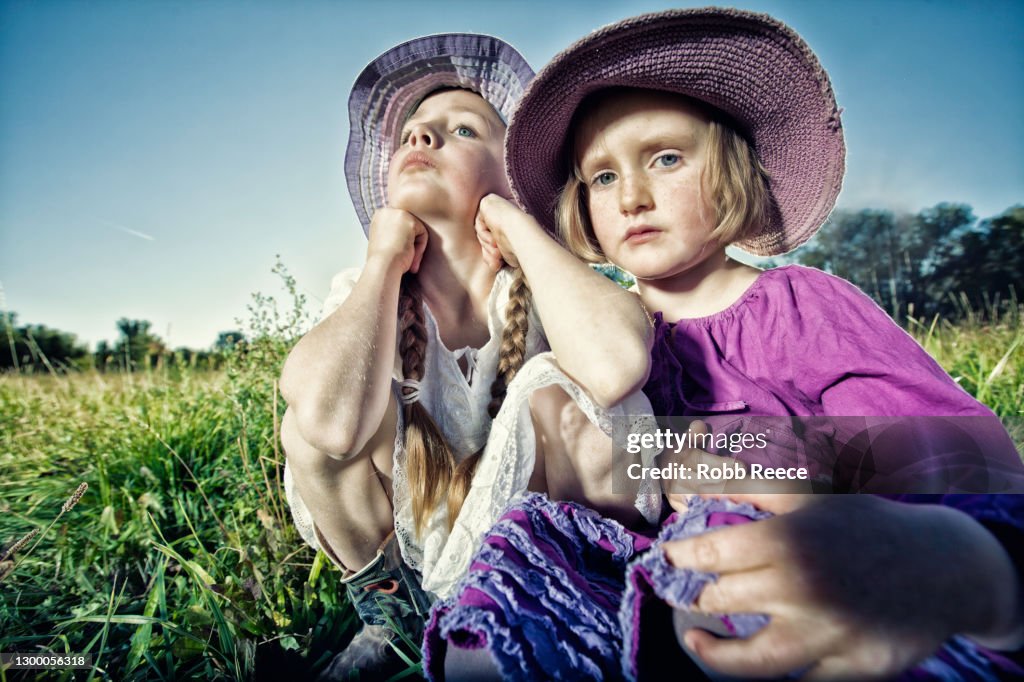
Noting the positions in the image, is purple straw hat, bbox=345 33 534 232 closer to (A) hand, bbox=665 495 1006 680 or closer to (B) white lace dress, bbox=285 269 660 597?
(B) white lace dress, bbox=285 269 660 597

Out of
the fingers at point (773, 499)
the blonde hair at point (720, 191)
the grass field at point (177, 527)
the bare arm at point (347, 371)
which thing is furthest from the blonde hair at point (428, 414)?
the fingers at point (773, 499)

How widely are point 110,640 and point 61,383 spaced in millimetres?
2992

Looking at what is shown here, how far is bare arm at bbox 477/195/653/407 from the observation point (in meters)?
1.04

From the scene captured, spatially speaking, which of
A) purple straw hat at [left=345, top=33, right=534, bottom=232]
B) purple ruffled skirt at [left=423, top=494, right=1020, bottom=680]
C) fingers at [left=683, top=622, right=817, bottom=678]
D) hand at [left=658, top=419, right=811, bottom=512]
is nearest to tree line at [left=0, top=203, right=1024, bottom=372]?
purple straw hat at [left=345, top=33, right=534, bottom=232]

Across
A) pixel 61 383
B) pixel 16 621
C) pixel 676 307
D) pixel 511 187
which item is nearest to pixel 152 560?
pixel 16 621

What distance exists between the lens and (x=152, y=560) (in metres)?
1.78

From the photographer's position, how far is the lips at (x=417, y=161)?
146 cm

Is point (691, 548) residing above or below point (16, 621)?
above

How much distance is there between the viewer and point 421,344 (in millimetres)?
1427

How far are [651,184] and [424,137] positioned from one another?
615 millimetres

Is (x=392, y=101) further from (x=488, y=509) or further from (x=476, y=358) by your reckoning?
(x=488, y=509)

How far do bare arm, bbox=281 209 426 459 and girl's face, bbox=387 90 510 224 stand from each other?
A: 0.85ft

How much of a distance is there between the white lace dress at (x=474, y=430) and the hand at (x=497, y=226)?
0.06 m

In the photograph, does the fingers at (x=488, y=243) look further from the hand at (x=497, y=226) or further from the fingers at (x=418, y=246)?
the fingers at (x=418, y=246)
